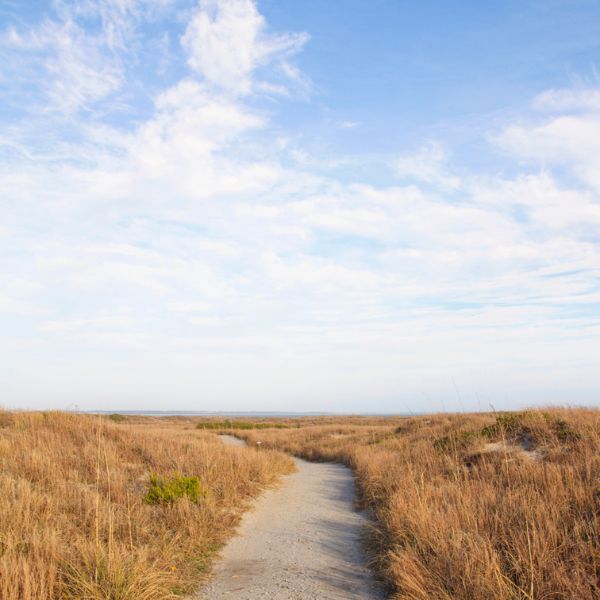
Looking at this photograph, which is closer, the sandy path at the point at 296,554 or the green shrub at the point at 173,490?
the sandy path at the point at 296,554

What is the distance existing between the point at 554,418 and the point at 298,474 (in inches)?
308

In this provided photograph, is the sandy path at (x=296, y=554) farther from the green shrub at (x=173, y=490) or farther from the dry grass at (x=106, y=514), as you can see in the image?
the green shrub at (x=173, y=490)

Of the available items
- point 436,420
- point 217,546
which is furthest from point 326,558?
point 436,420

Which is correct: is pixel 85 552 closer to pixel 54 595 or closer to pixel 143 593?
pixel 54 595

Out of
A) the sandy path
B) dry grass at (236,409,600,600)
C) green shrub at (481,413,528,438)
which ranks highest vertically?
green shrub at (481,413,528,438)

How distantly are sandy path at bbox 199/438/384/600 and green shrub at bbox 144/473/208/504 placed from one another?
3.24ft

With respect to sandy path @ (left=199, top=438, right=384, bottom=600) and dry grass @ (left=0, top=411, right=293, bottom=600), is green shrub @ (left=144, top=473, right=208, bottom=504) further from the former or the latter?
sandy path @ (left=199, top=438, right=384, bottom=600)

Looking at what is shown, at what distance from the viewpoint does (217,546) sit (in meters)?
7.21

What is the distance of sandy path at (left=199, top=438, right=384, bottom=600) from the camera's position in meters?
5.57

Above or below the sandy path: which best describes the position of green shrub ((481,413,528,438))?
above

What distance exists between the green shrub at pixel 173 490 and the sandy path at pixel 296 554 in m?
0.99

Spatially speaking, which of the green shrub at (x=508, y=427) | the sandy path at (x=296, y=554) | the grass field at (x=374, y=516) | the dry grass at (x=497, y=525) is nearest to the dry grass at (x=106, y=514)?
the grass field at (x=374, y=516)

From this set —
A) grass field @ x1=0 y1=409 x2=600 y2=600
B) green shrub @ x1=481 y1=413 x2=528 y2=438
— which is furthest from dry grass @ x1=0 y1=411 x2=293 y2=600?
green shrub @ x1=481 y1=413 x2=528 y2=438

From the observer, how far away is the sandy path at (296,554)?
18.3 feet
